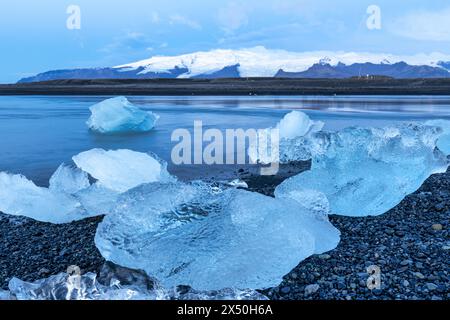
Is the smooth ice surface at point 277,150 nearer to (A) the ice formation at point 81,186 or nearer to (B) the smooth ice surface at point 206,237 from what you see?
(A) the ice formation at point 81,186

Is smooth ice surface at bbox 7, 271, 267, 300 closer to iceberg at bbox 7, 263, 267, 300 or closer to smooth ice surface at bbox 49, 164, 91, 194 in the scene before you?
iceberg at bbox 7, 263, 267, 300

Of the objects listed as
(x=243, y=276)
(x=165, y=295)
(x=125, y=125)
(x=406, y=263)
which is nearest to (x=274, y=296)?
(x=243, y=276)

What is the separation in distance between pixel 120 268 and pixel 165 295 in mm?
419

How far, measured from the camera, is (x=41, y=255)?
3584 mm

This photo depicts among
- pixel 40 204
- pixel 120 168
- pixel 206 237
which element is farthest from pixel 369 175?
pixel 40 204

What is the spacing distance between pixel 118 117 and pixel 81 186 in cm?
640

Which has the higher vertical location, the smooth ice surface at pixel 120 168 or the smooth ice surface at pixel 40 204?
the smooth ice surface at pixel 120 168

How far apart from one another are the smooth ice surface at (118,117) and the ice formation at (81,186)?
19.9ft

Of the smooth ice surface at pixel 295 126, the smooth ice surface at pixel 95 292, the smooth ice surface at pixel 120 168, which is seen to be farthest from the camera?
the smooth ice surface at pixel 295 126

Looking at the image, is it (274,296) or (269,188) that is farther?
(269,188)

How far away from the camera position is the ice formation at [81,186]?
14.3 feet

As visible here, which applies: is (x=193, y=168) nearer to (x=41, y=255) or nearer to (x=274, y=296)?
(x=41, y=255)

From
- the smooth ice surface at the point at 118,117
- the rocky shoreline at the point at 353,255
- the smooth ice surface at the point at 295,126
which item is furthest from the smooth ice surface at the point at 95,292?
the smooth ice surface at the point at 118,117

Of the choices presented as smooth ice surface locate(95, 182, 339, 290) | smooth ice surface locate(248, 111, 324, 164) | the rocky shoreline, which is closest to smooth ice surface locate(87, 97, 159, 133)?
smooth ice surface locate(248, 111, 324, 164)
